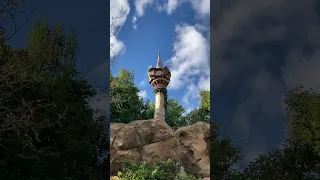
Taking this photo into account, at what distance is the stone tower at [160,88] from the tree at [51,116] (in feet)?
5.69

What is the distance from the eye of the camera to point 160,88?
33.9 ft

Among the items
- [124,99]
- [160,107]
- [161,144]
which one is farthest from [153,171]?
[124,99]

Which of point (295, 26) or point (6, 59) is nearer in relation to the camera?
point (6, 59)

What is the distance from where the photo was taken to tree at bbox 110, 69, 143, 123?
33.9 ft

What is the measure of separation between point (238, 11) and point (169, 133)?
9.64ft

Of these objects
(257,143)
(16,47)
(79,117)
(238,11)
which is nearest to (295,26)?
(238,11)

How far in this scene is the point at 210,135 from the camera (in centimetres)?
930

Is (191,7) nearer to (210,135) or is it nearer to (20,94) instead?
(210,135)

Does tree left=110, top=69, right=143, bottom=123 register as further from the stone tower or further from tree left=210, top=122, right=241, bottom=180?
tree left=210, top=122, right=241, bottom=180

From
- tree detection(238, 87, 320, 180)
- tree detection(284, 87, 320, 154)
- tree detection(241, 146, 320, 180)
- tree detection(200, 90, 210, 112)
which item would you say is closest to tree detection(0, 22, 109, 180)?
tree detection(200, 90, 210, 112)

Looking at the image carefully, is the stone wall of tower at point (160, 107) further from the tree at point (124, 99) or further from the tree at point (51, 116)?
the tree at point (51, 116)

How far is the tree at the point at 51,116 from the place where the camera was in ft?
24.0

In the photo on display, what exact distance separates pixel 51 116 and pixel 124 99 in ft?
9.23

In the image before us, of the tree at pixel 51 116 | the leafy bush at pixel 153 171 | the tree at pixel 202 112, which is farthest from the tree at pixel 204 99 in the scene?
the tree at pixel 51 116
